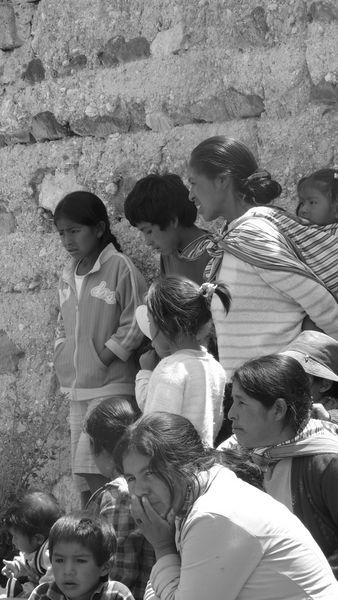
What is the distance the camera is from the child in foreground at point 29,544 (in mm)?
4051

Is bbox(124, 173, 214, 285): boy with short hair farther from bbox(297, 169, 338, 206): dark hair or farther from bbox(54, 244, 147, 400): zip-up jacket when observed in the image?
bbox(297, 169, 338, 206): dark hair

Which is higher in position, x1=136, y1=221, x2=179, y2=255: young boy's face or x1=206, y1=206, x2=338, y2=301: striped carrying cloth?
x1=206, y1=206, x2=338, y2=301: striped carrying cloth

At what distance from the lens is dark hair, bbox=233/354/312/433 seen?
3129 mm

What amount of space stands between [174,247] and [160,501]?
6.17ft

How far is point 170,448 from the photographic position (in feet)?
9.30

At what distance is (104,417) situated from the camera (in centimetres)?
392

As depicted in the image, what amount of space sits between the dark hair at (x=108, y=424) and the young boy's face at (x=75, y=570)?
0.49 m

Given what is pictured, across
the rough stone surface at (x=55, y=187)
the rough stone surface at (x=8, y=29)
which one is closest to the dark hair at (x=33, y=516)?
the rough stone surface at (x=55, y=187)

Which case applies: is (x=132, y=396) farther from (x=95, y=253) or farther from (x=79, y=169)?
(x=79, y=169)

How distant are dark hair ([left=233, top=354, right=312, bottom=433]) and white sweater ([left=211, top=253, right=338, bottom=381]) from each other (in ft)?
2.18

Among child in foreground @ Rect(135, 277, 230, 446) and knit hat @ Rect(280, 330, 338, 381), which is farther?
child in foreground @ Rect(135, 277, 230, 446)

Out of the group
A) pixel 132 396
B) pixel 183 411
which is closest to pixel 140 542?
pixel 183 411

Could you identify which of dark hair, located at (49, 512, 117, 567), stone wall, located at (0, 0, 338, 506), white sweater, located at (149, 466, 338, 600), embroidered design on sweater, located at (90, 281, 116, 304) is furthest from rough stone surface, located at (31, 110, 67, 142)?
white sweater, located at (149, 466, 338, 600)

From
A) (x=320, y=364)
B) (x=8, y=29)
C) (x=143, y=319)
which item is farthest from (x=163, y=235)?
(x=8, y=29)
